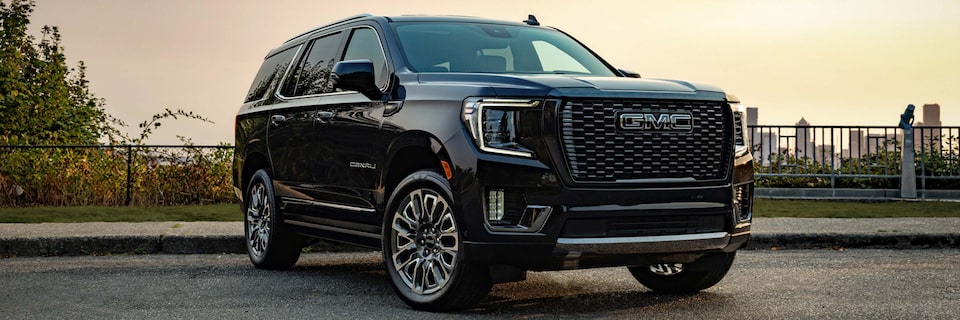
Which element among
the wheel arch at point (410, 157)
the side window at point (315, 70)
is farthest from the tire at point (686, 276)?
the side window at point (315, 70)

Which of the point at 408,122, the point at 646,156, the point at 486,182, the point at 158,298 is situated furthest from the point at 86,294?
the point at 646,156

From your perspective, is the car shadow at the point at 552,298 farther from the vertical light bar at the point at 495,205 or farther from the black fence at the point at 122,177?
the black fence at the point at 122,177

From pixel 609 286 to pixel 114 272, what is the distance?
391cm

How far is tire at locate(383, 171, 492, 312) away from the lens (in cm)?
635

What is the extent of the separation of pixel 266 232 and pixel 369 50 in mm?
2118

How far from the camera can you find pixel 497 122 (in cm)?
613

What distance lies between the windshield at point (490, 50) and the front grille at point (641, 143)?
123cm

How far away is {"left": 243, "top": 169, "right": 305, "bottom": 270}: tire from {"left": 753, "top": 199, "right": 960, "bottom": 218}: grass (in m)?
7.24

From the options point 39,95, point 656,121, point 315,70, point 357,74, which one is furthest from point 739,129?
point 39,95

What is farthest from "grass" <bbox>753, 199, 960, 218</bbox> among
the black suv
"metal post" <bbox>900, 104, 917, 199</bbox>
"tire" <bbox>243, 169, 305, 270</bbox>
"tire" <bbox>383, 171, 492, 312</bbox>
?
"tire" <bbox>383, 171, 492, 312</bbox>

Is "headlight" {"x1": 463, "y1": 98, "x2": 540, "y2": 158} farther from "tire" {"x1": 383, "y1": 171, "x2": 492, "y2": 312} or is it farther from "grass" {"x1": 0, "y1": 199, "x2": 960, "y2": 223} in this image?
"grass" {"x1": 0, "y1": 199, "x2": 960, "y2": 223}

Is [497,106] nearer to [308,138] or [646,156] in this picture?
[646,156]

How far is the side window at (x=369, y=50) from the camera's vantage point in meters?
7.48

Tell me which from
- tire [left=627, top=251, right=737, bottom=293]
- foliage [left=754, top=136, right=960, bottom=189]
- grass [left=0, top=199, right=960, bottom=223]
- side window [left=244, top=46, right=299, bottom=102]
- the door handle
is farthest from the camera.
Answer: foliage [left=754, top=136, right=960, bottom=189]
